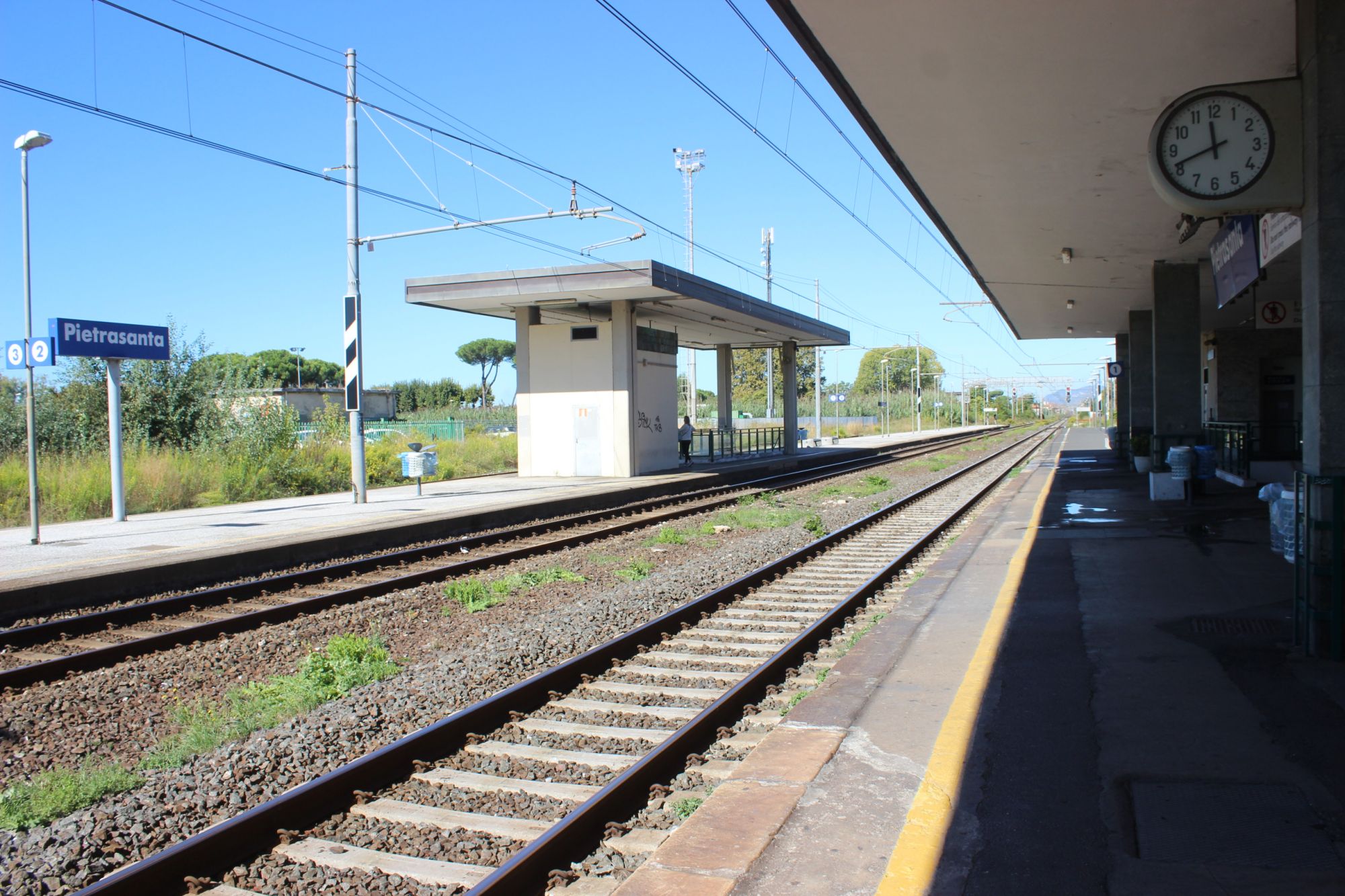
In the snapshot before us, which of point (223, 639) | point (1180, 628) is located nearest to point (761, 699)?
point (1180, 628)

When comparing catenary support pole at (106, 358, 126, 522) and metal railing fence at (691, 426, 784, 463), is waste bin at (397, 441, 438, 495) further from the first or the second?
metal railing fence at (691, 426, 784, 463)

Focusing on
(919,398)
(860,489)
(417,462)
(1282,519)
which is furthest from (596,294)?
A: (919,398)

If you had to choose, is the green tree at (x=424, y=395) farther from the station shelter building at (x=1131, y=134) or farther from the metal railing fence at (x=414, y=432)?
the station shelter building at (x=1131, y=134)

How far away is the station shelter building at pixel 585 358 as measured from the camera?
78.5 feet

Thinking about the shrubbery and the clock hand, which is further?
the shrubbery

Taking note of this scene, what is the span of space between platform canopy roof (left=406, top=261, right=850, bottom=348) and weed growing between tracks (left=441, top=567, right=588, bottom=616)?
11.8 m

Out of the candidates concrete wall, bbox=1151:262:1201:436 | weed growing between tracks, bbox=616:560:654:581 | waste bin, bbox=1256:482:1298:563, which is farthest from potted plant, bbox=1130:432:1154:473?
weed growing between tracks, bbox=616:560:654:581

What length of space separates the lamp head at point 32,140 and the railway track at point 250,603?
725 cm

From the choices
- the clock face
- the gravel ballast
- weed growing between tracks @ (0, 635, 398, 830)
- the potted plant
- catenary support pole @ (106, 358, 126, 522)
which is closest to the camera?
the gravel ballast

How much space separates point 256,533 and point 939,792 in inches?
474

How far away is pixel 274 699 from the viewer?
261 inches

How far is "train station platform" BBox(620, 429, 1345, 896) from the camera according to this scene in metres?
3.64

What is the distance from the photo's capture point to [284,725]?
19.4ft

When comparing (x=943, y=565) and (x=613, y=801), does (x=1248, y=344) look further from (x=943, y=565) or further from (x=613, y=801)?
(x=613, y=801)
